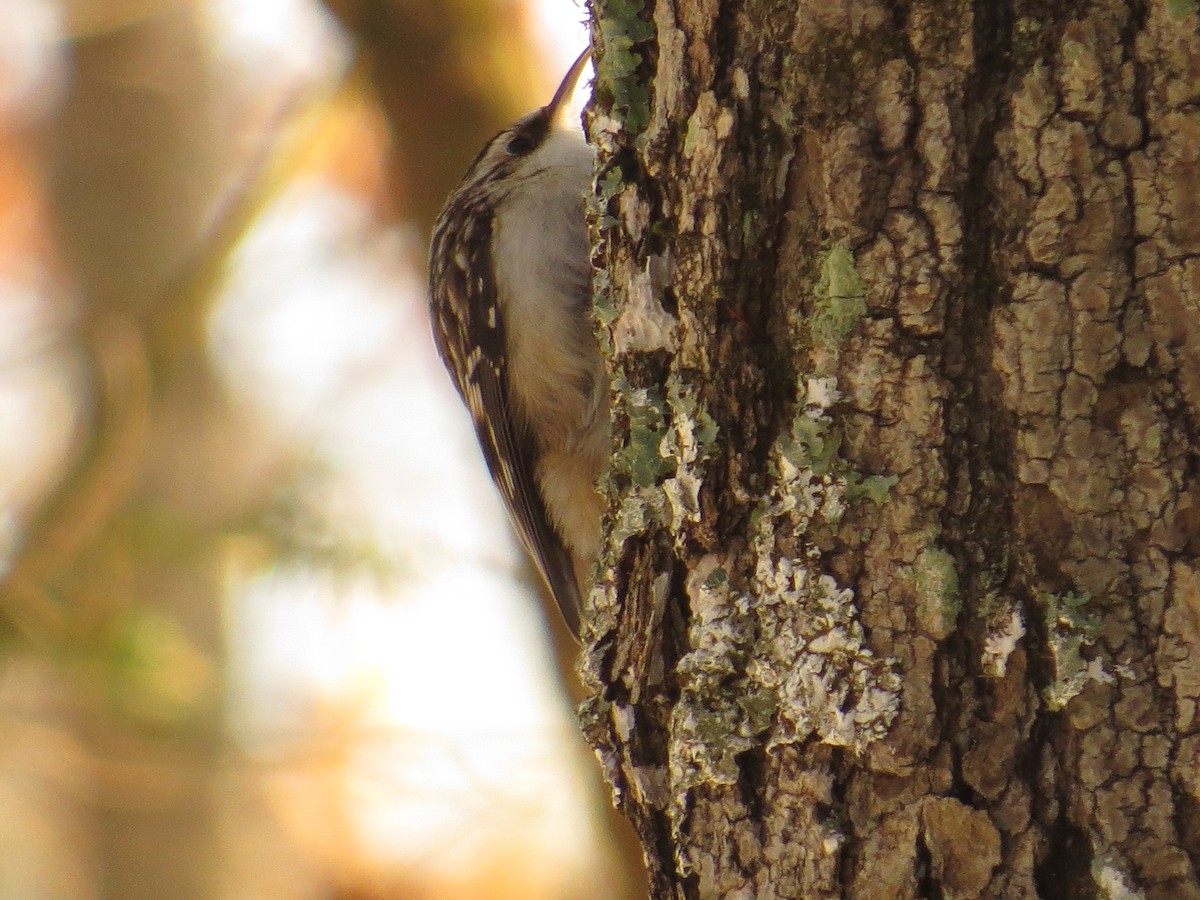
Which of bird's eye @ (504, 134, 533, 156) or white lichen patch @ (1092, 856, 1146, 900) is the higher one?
bird's eye @ (504, 134, 533, 156)

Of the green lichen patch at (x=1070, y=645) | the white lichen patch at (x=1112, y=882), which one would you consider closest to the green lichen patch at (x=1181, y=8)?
the green lichen patch at (x=1070, y=645)

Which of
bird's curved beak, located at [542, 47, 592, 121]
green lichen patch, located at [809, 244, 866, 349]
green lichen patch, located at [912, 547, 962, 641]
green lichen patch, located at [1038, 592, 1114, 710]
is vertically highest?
bird's curved beak, located at [542, 47, 592, 121]

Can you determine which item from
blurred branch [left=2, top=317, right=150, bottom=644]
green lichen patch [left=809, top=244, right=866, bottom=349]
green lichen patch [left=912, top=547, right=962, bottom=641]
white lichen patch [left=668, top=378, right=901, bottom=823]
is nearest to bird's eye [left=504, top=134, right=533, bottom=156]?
blurred branch [left=2, top=317, right=150, bottom=644]

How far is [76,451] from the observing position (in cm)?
361

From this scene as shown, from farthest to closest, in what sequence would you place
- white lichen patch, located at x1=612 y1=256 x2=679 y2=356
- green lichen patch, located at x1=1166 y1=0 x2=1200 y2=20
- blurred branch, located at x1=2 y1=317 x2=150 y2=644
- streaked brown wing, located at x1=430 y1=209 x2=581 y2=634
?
blurred branch, located at x1=2 y1=317 x2=150 y2=644, streaked brown wing, located at x1=430 y1=209 x2=581 y2=634, white lichen patch, located at x1=612 y1=256 x2=679 y2=356, green lichen patch, located at x1=1166 y1=0 x2=1200 y2=20

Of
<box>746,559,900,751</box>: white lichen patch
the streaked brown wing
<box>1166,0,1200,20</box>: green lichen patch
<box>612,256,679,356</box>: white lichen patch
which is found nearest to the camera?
<box>1166,0,1200,20</box>: green lichen patch

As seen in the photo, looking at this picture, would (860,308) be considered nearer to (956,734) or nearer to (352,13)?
(956,734)

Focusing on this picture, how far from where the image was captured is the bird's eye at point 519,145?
2.92 m

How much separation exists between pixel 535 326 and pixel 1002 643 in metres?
1.75

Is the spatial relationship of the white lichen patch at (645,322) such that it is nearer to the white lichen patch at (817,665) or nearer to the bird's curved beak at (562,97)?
the white lichen patch at (817,665)

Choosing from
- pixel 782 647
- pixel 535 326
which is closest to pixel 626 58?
pixel 782 647

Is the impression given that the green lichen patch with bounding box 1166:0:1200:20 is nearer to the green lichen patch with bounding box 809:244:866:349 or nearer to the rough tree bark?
the rough tree bark

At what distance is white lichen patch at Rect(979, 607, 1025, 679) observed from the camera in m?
1.18

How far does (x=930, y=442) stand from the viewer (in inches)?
47.9
